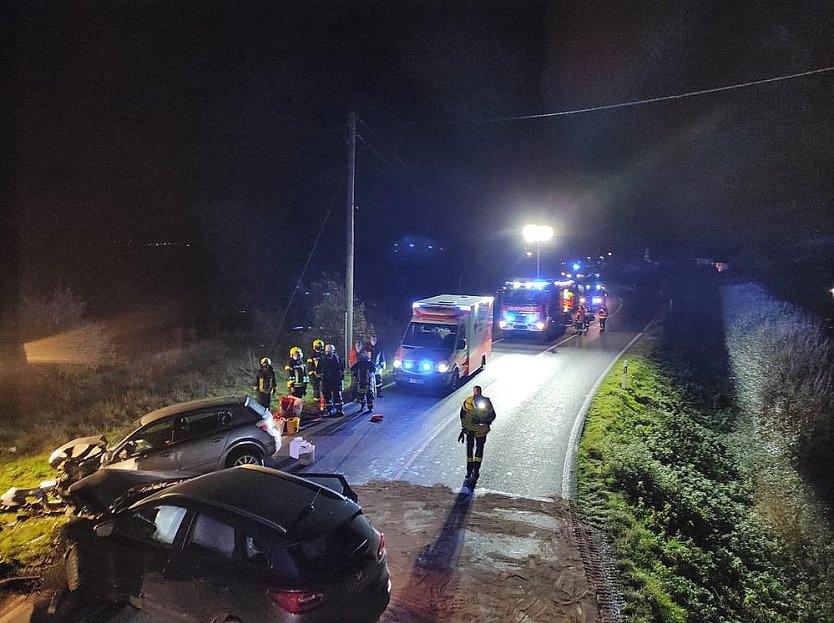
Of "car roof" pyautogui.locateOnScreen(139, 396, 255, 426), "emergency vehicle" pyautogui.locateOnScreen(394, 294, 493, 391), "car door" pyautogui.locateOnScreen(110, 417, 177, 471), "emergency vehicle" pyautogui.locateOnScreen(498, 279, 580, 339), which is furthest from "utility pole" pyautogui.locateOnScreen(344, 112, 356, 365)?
"emergency vehicle" pyautogui.locateOnScreen(498, 279, 580, 339)

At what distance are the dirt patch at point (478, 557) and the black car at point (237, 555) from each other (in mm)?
1083

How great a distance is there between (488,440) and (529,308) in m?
15.4

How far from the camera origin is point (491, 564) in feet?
22.6

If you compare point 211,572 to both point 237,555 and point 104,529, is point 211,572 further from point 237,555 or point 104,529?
point 104,529

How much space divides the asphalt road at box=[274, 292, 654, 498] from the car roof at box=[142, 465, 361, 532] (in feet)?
13.1

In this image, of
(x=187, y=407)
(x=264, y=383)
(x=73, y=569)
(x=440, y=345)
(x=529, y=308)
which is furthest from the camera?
(x=529, y=308)

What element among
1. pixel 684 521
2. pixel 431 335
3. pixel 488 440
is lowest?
pixel 684 521

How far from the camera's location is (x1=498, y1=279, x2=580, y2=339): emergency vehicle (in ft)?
87.1

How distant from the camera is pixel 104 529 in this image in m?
5.64

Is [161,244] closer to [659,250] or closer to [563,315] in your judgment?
[563,315]

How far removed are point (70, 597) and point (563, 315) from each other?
84.6 ft

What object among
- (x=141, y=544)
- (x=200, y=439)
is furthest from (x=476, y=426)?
(x=141, y=544)

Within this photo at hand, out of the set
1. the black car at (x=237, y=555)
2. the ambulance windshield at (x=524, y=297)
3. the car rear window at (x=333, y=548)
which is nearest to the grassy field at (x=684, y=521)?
the car rear window at (x=333, y=548)

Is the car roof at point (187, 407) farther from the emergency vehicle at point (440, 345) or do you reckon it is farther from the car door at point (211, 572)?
the emergency vehicle at point (440, 345)
